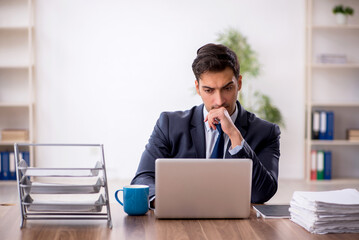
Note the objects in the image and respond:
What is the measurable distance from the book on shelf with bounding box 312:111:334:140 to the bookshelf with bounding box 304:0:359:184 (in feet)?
0.48

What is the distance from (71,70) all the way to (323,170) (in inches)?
120

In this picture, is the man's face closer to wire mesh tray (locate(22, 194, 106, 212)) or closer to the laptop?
the laptop

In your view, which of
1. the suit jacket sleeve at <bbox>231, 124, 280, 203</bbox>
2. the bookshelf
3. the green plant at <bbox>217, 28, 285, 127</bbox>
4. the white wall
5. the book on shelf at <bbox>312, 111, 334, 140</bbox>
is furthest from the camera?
the bookshelf

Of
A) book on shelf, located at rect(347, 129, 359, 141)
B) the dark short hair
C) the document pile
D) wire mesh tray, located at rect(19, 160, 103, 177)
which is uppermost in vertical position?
the dark short hair

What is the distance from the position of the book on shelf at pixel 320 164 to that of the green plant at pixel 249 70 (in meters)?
0.52

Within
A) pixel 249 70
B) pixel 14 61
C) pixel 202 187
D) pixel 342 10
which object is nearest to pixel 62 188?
pixel 202 187

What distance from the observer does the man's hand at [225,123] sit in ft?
6.19

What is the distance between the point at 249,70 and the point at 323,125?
1.04 meters

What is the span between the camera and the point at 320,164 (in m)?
5.24

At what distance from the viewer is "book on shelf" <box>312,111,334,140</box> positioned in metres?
5.19

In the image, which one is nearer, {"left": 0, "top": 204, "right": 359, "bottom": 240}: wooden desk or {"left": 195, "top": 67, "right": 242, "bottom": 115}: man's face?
{"left": 0, "top": 204, "right": 359, "bottom": 240}: wooden desk

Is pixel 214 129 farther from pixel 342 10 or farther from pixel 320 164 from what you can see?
pixel 342 10

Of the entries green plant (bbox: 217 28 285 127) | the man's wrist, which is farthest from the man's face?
green plant (bbox: 217 28 285 127)

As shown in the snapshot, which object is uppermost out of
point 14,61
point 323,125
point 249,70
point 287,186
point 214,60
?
point 14,61
